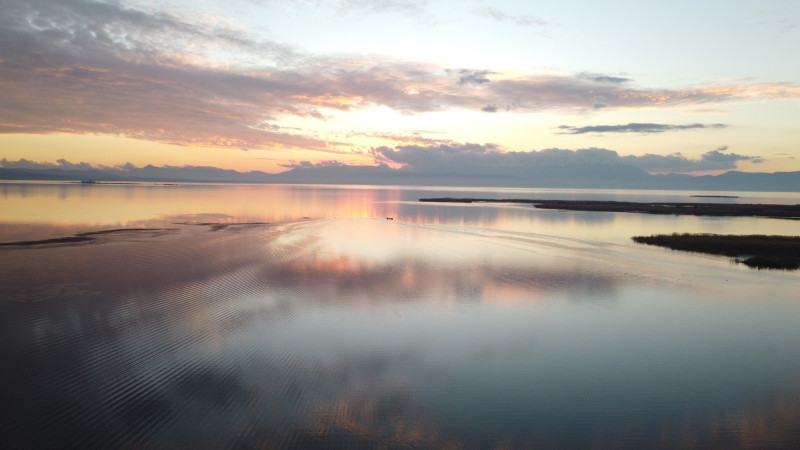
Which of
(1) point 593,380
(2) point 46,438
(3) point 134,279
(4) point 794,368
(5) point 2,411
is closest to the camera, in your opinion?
(2) point 46,438

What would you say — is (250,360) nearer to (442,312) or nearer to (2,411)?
(2,411)

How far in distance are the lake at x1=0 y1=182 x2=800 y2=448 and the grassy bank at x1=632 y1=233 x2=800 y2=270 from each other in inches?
93.9

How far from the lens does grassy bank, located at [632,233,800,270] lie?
2438 centimetres

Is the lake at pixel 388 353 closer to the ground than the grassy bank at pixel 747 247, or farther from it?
closer to the ground

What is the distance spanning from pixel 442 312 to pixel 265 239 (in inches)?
783

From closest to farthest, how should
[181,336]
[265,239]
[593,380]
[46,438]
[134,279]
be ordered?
[46,438]
[593,380]
[181,336]
[134,279]
[265,239]

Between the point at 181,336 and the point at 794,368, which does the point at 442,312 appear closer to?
the point at 181,336

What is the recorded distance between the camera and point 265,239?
31.4 meters

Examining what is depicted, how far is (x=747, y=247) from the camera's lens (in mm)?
28953

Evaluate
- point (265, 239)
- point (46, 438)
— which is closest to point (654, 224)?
point (265, 239)

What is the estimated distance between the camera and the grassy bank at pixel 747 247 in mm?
24375

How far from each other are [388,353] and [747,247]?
2896 cm

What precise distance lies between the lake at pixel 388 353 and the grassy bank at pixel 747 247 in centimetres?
238

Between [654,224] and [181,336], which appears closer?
[181,336]
